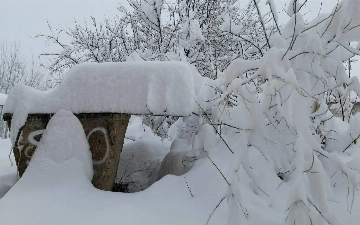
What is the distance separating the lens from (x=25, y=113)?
284cm

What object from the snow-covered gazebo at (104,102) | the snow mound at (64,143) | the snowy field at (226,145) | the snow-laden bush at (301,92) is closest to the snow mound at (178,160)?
the snowy field at (226,145)

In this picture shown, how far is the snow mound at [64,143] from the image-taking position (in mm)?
2711

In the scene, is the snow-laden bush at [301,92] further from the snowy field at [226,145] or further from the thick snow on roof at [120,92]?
the thick snow on roof at [120,92]

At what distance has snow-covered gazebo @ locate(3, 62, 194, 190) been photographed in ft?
8.47

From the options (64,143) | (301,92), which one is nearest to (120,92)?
(64,143)

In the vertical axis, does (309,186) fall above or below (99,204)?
above

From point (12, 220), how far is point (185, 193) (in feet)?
3.90

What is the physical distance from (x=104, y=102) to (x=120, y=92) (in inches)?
6.9

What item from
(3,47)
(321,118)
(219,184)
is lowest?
(219,184)

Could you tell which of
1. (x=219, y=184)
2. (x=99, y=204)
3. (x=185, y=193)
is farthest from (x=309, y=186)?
(x=99, y=204)

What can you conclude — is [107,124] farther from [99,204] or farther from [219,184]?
[219,184]

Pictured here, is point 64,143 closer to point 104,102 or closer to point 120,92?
point 104,102

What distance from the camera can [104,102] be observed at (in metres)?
2.69

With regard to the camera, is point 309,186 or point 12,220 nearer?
point 309,186
